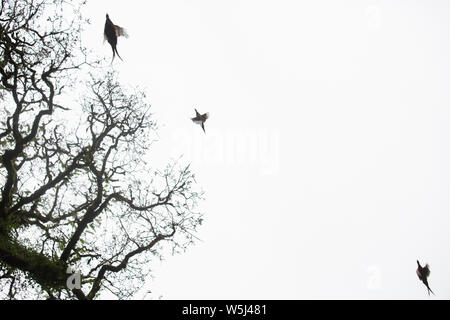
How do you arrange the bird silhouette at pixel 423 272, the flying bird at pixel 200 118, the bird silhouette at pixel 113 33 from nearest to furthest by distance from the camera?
the bird silhouette at pixel 113 33, the bird silhouette at pixel 423 272, the flying bird at pixel 200 118

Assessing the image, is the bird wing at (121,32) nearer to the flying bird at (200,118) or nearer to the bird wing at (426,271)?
the flying bird at (200,118)

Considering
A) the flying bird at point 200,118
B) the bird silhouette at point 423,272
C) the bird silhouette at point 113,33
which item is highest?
the bird silhouette at point 113,33

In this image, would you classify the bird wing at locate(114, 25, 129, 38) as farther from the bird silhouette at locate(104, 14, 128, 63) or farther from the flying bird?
the flying bird

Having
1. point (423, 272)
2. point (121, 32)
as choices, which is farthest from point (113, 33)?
point (423, 272)

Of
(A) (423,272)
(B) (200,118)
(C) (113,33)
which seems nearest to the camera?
(C) (113,33)

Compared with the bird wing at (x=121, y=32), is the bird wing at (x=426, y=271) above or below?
below

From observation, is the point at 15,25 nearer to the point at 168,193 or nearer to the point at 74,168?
the point at 74,168

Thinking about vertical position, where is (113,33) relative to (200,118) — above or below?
above

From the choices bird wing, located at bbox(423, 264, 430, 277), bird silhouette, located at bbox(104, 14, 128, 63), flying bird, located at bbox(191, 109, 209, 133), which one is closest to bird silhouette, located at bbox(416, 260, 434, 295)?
bird wing, located at bbox(423, 264, 430, 277)

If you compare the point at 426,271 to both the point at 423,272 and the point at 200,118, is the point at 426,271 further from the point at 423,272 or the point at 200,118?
the point at 200,118

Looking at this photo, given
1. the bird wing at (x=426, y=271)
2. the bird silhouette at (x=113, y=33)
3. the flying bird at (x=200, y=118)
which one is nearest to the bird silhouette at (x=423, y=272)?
the bird wing at (x=426, y=271)

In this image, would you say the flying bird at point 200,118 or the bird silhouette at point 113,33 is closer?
the bird silhouette at point 113,33
